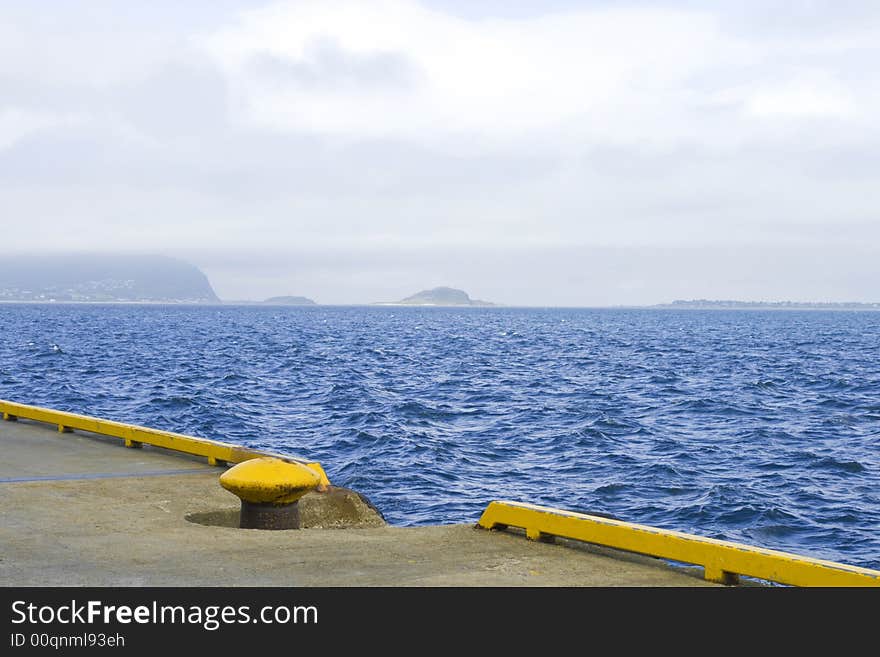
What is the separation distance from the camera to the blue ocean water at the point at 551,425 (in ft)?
49.9

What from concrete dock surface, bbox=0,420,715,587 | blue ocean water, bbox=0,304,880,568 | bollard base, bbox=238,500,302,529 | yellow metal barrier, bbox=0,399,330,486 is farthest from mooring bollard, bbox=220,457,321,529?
blue ocean water, bbox=0,304,880,568

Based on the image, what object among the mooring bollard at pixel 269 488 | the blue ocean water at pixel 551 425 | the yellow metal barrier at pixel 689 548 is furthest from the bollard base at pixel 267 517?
the blue ocean water at pixel 551 425

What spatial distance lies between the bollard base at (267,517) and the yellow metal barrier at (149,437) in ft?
3.06

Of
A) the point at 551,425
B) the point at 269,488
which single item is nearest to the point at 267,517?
the point at 269,488

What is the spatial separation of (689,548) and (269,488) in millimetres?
3342

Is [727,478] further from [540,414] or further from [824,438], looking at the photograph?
[540,414]

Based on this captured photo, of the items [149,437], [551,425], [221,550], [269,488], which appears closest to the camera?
[221,550]

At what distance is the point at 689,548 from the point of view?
6828mm

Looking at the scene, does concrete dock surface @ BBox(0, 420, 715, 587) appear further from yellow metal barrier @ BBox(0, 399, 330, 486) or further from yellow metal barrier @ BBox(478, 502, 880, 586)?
yellow metal barrier @ BBox(0, 399, 330, 486)

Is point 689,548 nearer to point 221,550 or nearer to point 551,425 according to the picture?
point 221,550

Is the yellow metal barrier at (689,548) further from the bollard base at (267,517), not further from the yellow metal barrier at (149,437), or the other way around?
the yellow metal barrier at (149,437)

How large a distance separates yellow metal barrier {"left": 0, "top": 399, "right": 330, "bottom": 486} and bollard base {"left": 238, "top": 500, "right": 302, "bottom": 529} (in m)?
0.93

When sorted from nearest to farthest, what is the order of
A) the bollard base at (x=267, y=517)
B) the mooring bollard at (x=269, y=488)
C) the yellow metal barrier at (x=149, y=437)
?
the mooring bollard at (x=269, y=488)
the bollard base at (x=267, y=517)
the yellow metal barrier at (x=149, y=437)

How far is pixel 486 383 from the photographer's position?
3709 cm
